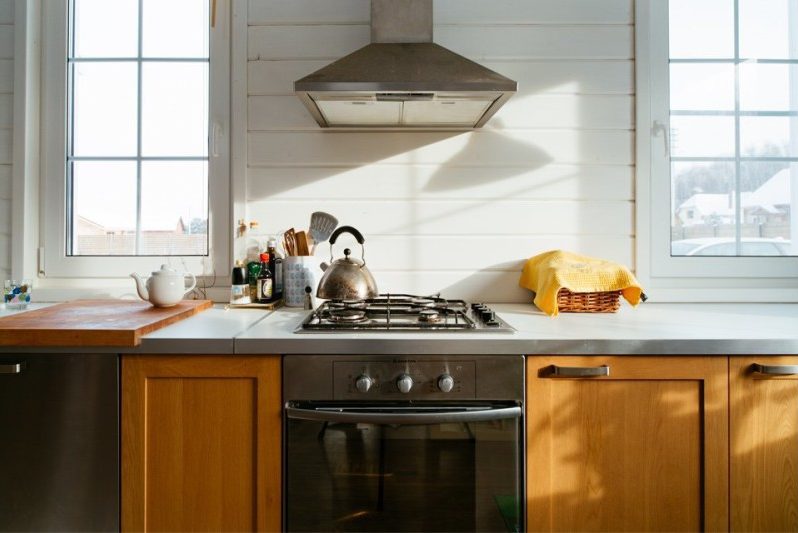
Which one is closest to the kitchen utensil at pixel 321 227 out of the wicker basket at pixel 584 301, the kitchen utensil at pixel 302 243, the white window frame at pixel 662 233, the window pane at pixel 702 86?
the kitchen utensil at pixel 302 243

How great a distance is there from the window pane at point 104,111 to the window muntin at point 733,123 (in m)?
2.20

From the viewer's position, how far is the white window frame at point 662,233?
73.7 inches

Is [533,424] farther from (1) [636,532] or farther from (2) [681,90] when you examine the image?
(2) [681,90]

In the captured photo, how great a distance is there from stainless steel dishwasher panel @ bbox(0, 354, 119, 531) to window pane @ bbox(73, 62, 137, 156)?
1081mm

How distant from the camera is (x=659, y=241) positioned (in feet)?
6.22

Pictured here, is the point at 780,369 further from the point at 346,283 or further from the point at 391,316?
the point at 346,283

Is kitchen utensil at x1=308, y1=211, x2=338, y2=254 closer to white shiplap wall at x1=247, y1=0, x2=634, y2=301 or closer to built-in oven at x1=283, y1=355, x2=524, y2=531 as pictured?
white shiplap wall at x1=247, y1=0, x2=634, y2=301

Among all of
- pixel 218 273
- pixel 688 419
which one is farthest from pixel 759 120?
pixel 218 273

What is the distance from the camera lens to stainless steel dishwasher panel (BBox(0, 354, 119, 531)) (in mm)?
1179

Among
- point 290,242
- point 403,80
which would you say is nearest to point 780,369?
point 403,80

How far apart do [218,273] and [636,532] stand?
1621mm

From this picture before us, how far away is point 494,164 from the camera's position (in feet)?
6.17

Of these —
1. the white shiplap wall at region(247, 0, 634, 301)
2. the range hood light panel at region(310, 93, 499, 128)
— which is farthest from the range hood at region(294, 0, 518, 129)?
the white shiplap wall at region(247, 0, 634, 301)

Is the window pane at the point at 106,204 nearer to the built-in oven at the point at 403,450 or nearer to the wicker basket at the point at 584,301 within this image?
the built-in oven at the point at 403,450
